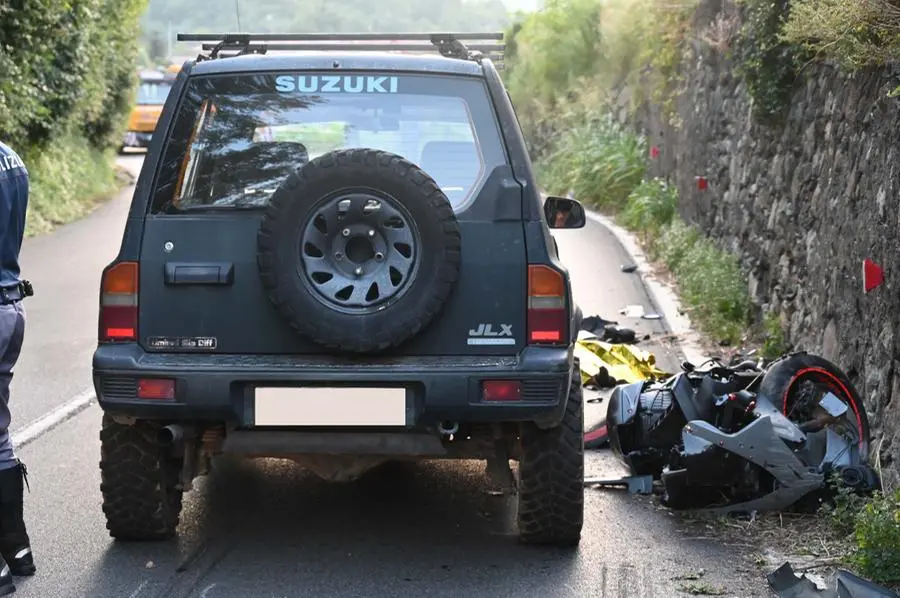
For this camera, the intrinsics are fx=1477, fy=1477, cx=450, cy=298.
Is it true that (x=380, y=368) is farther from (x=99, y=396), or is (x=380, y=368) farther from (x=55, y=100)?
(x=55, y=100)

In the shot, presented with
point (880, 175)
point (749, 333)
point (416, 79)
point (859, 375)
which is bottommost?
point (749, 333)

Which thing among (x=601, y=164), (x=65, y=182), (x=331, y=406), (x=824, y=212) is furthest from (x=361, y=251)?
(x=65, y=182)

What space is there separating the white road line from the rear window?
2.85 meters

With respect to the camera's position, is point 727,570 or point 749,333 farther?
point 749,333

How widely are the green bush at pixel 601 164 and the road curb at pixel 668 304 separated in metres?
3.53

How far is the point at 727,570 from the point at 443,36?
2555 mm

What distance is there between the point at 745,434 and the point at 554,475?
926 millimetres

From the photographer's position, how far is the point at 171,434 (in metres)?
5.80

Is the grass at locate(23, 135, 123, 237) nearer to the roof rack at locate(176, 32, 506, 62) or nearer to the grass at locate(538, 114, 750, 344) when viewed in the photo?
the grass at locate(538, 114, 750, 344)

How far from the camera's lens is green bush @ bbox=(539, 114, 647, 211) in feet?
76.0

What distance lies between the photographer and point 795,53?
33.9 feet

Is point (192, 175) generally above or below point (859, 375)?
above

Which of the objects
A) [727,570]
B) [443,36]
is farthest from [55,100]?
[727,570]

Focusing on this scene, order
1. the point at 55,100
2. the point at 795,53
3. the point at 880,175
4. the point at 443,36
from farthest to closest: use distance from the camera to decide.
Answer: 1. the point at 55,100
2. the point at 795,53
3. the point at 880,175
4. the point at 443,36
